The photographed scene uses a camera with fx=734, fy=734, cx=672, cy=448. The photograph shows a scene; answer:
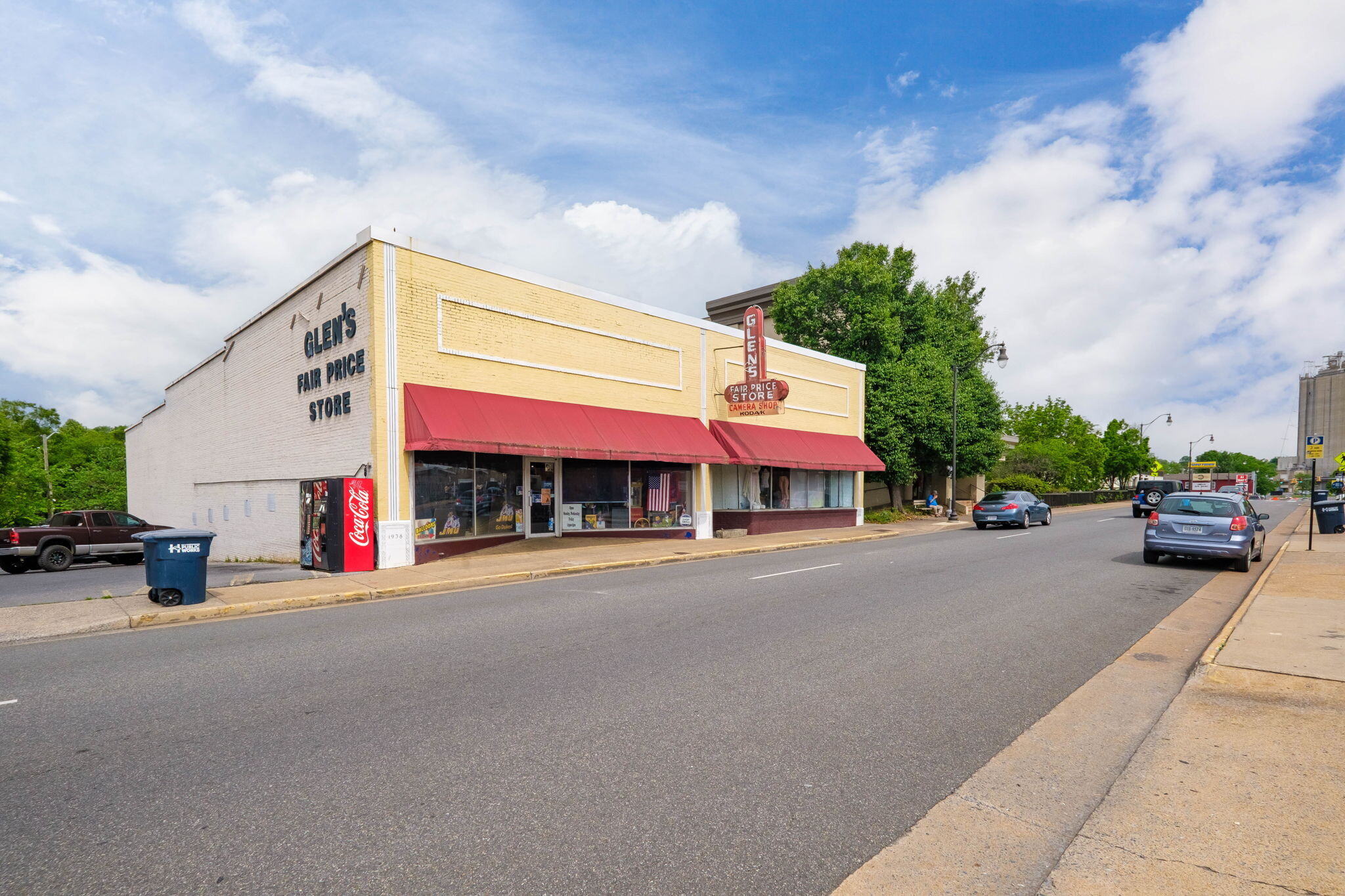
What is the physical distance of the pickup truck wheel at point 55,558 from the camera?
18.9 meters

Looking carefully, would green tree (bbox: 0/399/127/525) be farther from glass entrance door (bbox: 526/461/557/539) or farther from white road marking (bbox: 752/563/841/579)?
white road marking (bbox: 752/563/841/579)

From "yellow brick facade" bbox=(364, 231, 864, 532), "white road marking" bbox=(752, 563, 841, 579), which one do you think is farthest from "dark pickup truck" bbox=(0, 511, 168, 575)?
"white road marking" bbox=(752, 563, 841, 579)

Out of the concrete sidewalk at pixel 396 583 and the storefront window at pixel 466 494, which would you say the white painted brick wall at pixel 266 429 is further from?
the concrete sidewalk at pixel 396 583

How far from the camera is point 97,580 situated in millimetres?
15664

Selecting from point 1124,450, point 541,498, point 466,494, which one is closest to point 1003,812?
point 466,494

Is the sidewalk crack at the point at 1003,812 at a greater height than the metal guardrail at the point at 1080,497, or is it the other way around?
the sidewalk crack at the point at 1003,812

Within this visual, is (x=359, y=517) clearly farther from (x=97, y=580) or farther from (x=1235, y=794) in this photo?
(x=1235, y=794)

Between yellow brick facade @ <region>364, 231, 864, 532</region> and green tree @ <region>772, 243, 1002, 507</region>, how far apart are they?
11.6m

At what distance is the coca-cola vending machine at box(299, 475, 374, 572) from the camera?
46.9 feet

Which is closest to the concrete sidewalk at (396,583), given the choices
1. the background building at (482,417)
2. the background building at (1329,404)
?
the background building at (482,417)

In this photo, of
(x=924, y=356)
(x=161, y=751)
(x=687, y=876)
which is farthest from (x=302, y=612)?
(x=924, y=356)

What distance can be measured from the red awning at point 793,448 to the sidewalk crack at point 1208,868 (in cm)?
1917

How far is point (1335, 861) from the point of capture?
3.34 metres

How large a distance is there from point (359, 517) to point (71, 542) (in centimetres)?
1106
